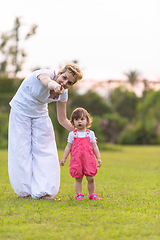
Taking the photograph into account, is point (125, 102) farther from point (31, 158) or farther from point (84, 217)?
point (84, 217)

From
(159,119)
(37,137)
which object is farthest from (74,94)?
(37,137)

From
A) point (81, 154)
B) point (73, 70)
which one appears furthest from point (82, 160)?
point (73, 70)

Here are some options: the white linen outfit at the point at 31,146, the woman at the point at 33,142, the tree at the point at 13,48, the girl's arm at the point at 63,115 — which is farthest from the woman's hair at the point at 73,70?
the tree at the point at 13,48

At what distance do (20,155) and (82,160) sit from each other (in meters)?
0.83

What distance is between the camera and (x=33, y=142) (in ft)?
14.4

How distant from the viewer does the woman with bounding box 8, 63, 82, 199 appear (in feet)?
13.6

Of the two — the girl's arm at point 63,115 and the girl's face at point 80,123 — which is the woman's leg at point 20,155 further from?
the girl's face at point 80,123

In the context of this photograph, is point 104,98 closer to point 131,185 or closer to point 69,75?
point 131,185

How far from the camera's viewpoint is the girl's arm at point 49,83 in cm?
355

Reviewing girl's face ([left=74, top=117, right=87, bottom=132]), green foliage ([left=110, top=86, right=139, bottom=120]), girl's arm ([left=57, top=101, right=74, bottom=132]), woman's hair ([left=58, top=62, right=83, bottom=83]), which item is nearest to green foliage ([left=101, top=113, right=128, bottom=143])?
green foliage ([left=110, top=86, right=139, bottom=120])

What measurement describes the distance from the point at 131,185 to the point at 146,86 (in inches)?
659

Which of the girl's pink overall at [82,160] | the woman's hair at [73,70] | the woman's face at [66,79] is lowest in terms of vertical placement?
the girl's pink overall at [82,160]

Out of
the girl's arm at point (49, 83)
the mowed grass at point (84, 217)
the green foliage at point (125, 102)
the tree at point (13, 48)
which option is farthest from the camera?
the green foliage at point (125, 102)

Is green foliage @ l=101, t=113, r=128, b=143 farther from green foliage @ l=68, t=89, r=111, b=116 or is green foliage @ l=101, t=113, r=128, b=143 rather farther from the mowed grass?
the mowed grass
